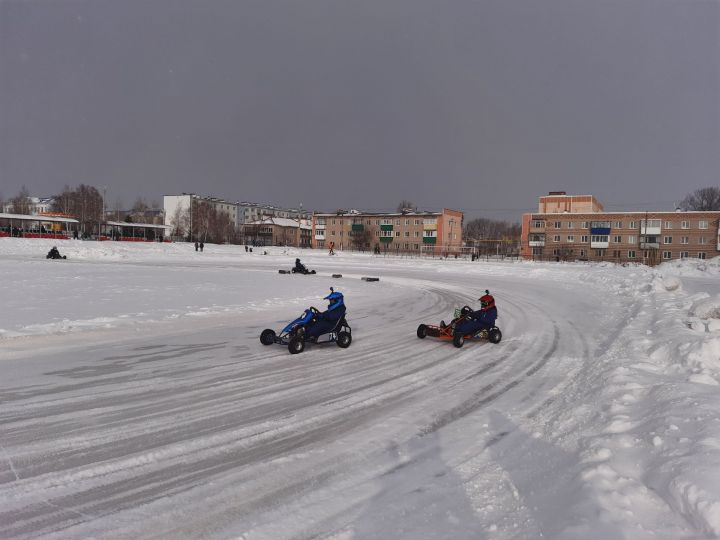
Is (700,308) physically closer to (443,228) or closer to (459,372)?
(459,372)

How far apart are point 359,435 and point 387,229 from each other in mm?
89289

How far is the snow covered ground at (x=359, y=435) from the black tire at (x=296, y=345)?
381 mm

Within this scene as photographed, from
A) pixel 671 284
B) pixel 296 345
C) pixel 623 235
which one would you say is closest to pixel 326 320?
pixel 296 345

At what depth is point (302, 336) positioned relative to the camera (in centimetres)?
881

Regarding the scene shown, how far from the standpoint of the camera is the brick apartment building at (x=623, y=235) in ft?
222

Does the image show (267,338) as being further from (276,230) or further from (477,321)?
(276,230)

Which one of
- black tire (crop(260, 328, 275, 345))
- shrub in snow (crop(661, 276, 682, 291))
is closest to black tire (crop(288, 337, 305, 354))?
black tire (crop(260, 328, 275, 345))

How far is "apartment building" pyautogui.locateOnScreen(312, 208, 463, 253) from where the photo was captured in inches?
3499

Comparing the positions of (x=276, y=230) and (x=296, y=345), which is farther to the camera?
(x=276, y=230)

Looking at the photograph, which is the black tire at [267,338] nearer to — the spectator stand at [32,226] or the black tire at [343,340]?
the black tire at [343,340]

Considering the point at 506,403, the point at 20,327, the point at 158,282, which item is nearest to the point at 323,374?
the point at 506,403

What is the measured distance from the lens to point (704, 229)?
2672 inches

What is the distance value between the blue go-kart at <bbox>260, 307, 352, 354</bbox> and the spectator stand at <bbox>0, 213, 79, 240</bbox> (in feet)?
208

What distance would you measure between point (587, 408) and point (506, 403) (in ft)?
3.15
